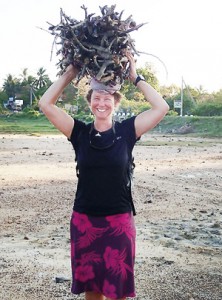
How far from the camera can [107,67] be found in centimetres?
334

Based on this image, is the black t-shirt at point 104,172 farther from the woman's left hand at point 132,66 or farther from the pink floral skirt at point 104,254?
the woman's left hand at point 132,66


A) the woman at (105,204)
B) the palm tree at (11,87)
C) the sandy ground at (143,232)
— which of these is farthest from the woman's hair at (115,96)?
the palm tree at (11,87)

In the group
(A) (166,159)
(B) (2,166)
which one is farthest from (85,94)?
(A) (166,159)

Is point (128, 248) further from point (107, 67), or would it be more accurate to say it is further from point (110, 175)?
point (107, 67)

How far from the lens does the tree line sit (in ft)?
109

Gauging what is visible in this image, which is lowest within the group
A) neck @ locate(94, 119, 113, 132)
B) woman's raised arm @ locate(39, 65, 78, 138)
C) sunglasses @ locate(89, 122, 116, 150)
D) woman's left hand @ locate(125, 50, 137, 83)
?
sunglasses @ locate(89, 122, 116, 150)

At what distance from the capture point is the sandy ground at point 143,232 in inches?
181

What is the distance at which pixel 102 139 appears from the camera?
3.34 meters

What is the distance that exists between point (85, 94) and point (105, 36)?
0.47 m

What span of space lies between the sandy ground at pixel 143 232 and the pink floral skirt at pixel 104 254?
1.09 metres

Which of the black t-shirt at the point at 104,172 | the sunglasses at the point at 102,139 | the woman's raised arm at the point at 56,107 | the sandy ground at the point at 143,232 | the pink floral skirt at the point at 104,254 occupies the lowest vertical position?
the sandy ground at the point at 143,232

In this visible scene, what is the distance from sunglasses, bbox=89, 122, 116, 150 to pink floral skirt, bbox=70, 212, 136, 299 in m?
0.47

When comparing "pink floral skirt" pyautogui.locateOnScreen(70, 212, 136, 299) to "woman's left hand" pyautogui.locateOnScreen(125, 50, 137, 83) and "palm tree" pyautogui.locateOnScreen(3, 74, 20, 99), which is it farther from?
"palm tree" pyautogui.locateOnScreen(3, 74, 20, 99)

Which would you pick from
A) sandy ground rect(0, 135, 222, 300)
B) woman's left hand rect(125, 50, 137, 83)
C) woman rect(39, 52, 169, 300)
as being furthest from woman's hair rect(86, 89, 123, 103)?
sandy ground rect(0, 135, 222, 300)
